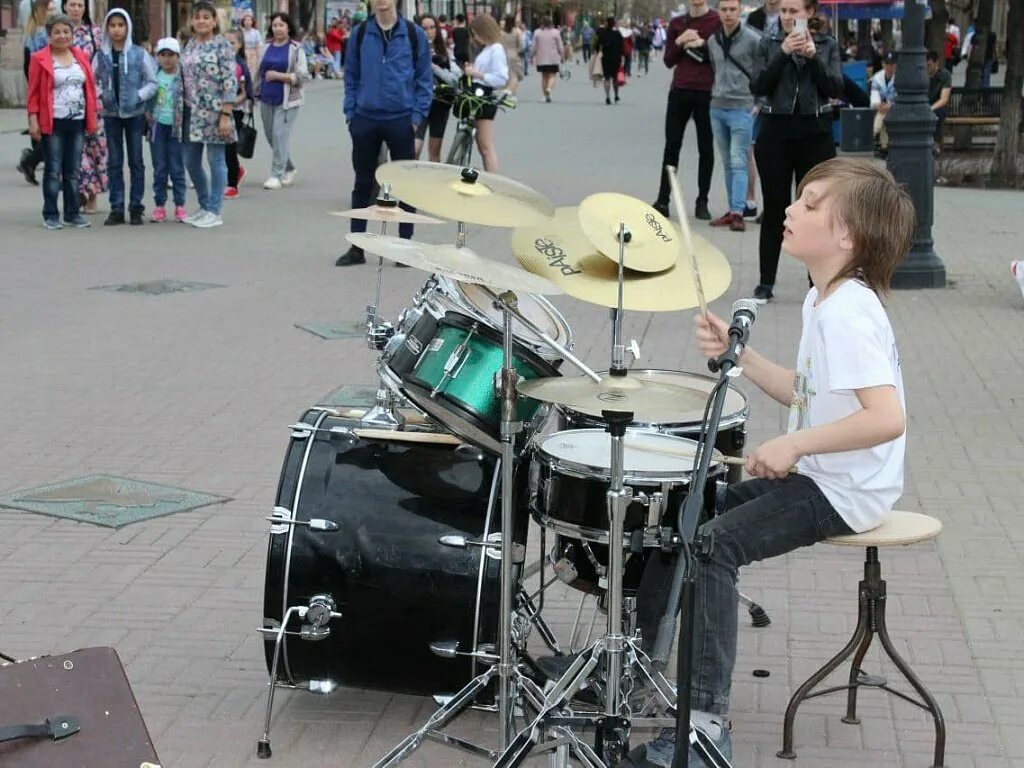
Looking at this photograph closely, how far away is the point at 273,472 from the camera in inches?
250

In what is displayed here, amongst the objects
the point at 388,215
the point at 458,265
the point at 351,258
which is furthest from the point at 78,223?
the point at 458,265

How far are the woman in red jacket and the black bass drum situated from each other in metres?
9.29

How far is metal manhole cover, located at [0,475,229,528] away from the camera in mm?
5766

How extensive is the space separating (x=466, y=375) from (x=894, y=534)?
112 cm

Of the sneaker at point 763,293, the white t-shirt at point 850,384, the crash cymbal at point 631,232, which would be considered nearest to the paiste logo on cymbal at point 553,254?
the crash cymbal at point 631,232

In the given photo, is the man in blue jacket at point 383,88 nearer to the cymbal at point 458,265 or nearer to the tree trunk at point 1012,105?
the cymbal at point 458,265

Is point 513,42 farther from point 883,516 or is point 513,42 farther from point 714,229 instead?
point 883,516

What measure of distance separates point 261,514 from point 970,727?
2793mm

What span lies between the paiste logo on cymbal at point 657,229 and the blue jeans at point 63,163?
963 centimetres

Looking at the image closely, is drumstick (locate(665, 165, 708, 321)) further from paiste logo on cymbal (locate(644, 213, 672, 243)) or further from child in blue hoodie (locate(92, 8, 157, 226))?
child in blue hoodie (locate(92, 8, 157, 226))

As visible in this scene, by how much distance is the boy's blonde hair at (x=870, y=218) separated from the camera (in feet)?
12.3

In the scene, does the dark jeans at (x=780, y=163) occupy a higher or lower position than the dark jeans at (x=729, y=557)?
higher

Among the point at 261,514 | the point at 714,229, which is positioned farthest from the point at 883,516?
the point at 714,229

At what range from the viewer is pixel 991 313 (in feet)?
32.2
